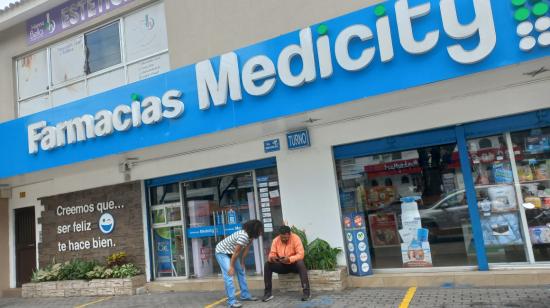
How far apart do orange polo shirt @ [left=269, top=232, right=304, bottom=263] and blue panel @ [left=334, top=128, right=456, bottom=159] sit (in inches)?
65.5

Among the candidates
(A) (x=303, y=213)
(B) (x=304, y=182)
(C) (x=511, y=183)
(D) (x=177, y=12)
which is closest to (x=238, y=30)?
(D) (x=177, y=12)

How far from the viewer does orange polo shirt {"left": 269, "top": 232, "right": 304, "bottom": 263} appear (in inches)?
264

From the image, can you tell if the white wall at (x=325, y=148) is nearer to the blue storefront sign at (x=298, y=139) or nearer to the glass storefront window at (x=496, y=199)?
the blue storefront sign at (x=298, y=139)

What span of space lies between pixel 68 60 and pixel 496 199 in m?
9.56

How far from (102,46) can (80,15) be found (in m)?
0.99

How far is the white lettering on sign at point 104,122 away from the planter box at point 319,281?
3.29 m

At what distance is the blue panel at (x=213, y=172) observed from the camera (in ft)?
27.0

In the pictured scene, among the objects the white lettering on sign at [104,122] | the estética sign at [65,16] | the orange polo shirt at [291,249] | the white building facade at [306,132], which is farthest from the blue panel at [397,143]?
the estética sign at [65,16]

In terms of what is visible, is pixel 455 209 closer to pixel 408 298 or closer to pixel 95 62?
pixel 408 298

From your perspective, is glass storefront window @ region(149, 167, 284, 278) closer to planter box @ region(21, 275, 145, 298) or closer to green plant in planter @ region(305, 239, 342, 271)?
planter box @ region(21, 275, 145, 298)

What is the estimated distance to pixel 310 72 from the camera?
6457 millimetres

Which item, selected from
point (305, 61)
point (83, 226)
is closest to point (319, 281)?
point (305, 61)

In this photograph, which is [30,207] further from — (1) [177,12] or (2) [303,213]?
(2) [303,213]

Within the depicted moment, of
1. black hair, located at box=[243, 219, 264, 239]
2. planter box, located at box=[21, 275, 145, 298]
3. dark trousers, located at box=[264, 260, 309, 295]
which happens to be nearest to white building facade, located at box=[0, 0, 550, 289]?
planter box, located at box=[21, 275, 145, 298]
